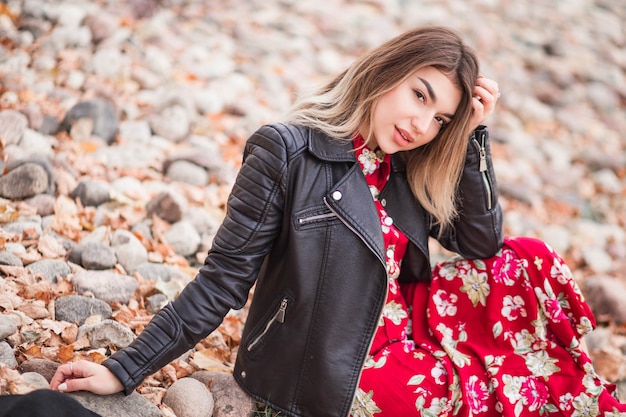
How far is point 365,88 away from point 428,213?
0.62 meters

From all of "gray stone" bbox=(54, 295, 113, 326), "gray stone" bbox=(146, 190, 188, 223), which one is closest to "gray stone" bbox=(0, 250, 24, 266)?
"gray stone" bbox=(54, 295, 113, 326)

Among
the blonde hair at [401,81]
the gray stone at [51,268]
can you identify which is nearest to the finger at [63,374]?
the gray stone at [51,268]

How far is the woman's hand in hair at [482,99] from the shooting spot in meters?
2.38

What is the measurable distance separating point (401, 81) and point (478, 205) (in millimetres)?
690

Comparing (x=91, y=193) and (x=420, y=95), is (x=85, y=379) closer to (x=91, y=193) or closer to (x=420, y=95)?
(x=420, y=95)

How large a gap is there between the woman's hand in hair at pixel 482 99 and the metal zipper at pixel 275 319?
3.30ft

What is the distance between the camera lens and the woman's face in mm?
2232

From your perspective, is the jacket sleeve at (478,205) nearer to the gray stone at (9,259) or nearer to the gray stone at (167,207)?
the gray stone at (167,207)

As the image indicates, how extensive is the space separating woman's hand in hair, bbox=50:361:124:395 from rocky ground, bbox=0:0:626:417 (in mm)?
50

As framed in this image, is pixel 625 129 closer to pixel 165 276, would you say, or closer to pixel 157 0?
pixel 157 0

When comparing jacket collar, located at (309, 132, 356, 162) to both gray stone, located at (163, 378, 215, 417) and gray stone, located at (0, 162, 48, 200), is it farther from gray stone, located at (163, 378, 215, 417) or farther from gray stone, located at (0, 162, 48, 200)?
gray stone, located at (0, 162, 48, 200)

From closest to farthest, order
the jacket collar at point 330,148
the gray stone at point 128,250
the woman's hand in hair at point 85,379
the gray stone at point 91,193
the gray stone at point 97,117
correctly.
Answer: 1. the woman's hand in hair at point 85,379
2. the jacket collar at point 330,148
3. the gray stone at point 128,250
4. the gray stone at point 91,193
5. the gray stone at point 97,117

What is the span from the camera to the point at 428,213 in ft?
8.52

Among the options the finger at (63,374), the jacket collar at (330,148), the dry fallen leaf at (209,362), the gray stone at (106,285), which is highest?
the jacket collar at (330,148)
